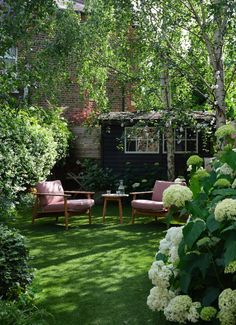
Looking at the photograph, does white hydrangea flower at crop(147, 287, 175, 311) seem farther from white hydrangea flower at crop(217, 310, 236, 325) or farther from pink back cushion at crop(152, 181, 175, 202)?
pink back cushion at crop(152, 181, 175, 202)

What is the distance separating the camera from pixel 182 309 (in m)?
2.68

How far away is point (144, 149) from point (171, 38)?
450 centimetres

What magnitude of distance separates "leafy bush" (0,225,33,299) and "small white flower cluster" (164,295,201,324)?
1.72 m

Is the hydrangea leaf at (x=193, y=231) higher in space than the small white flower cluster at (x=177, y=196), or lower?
lower

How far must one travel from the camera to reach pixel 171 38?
1052 cm

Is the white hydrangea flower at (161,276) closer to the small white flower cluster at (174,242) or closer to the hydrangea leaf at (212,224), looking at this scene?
the small white flower cluster at (174,242)

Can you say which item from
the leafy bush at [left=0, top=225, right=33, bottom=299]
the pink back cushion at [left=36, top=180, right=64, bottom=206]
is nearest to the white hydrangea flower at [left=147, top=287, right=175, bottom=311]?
the leafy bush at [left=0, top=225, right=33, bottom=299]

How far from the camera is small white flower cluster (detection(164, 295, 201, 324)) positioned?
267 centimetres

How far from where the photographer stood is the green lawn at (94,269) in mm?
4090

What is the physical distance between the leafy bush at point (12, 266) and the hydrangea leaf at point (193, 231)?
6.03 feet

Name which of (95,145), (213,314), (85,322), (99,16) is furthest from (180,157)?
(213,314)

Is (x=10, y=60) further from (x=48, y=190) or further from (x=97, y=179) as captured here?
(x=97, y=179)

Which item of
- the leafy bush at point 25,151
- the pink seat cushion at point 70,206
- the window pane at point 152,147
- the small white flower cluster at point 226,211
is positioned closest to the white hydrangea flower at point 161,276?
the small white flower cluster at point 226,211

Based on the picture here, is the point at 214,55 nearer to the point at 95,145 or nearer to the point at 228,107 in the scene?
the point at 228,107
